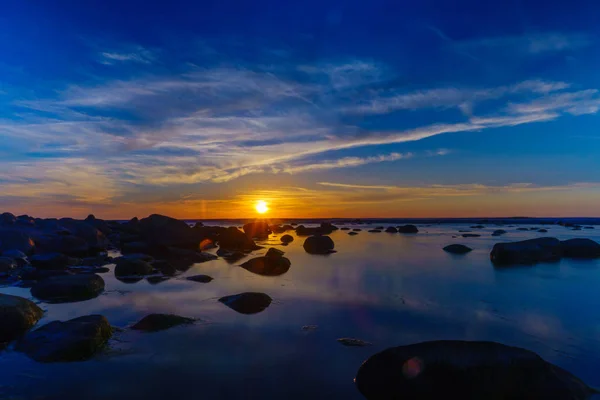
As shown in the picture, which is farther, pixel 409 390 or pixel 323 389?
pixel 323 389

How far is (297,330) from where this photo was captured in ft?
30.2

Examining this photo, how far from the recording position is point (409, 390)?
5.77 m

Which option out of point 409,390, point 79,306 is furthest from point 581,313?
point 79,306

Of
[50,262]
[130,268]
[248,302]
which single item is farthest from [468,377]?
[50,262]

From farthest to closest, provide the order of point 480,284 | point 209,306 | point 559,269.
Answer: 1. point 559,269
2. point 480,284
3. point 209,306

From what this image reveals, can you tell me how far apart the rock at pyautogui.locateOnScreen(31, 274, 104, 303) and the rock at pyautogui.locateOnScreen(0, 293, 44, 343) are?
2.83 metres

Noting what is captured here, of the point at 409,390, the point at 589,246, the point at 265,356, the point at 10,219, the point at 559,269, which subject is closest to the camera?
the point at 409,390

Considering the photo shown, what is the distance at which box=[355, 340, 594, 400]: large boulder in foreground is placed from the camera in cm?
564

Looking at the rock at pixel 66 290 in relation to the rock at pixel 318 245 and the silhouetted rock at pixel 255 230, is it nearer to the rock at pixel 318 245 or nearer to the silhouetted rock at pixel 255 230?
the rock at pixel 318 245

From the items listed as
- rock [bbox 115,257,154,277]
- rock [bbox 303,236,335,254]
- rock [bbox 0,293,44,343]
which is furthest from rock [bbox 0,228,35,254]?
rock [bbox 303,236,335,254]

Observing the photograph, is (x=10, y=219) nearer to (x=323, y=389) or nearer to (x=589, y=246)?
(x=323, y=389)

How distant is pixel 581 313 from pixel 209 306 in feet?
37.2

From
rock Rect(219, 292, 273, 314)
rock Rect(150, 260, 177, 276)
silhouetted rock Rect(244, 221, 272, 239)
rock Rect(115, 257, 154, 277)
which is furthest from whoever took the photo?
silhouetted rock Rect(244, 221, 272, 239)

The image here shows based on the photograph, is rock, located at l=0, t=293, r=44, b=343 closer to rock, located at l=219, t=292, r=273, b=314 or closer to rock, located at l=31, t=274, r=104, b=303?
rock, located at l=31, t=274, r=104, b=303
